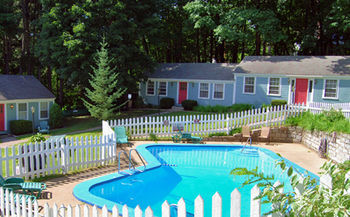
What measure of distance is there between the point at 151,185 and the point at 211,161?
13.1 feet

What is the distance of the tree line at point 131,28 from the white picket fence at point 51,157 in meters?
12.7

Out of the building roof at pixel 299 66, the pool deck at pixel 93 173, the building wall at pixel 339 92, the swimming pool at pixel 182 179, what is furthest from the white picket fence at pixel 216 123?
the building roof at pixel 299 66

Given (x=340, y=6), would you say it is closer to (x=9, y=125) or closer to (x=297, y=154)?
(x=297, y=154)

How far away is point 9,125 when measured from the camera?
2112cm

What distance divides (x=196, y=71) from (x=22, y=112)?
1625 centimetres

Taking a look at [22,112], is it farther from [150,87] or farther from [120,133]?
[150,87]

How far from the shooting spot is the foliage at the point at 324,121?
1303cm

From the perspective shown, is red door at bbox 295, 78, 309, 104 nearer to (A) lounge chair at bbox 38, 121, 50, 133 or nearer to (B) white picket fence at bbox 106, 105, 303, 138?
(B) white picket fence at bbox 106, 105, 303, 138

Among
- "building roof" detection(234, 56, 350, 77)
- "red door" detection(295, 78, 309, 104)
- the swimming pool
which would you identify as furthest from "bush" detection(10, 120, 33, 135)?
"red door" detection(295, 78, 309, 104)

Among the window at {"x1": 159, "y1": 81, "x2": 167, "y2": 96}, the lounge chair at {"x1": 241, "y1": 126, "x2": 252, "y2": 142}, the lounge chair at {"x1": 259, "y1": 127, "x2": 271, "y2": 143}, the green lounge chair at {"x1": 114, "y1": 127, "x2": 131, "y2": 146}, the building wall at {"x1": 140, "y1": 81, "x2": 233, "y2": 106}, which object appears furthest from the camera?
the window at {"x1": 159, "y1": 81, "x2": 167, "y2": 96}

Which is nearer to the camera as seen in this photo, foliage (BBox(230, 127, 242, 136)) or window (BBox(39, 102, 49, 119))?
foliage (BBox(230, 127, 242, 136))

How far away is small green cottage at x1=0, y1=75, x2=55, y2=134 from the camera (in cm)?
2105

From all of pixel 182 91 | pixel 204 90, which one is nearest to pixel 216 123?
pixel 204 90

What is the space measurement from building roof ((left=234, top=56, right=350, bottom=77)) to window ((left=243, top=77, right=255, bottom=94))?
719 mm
